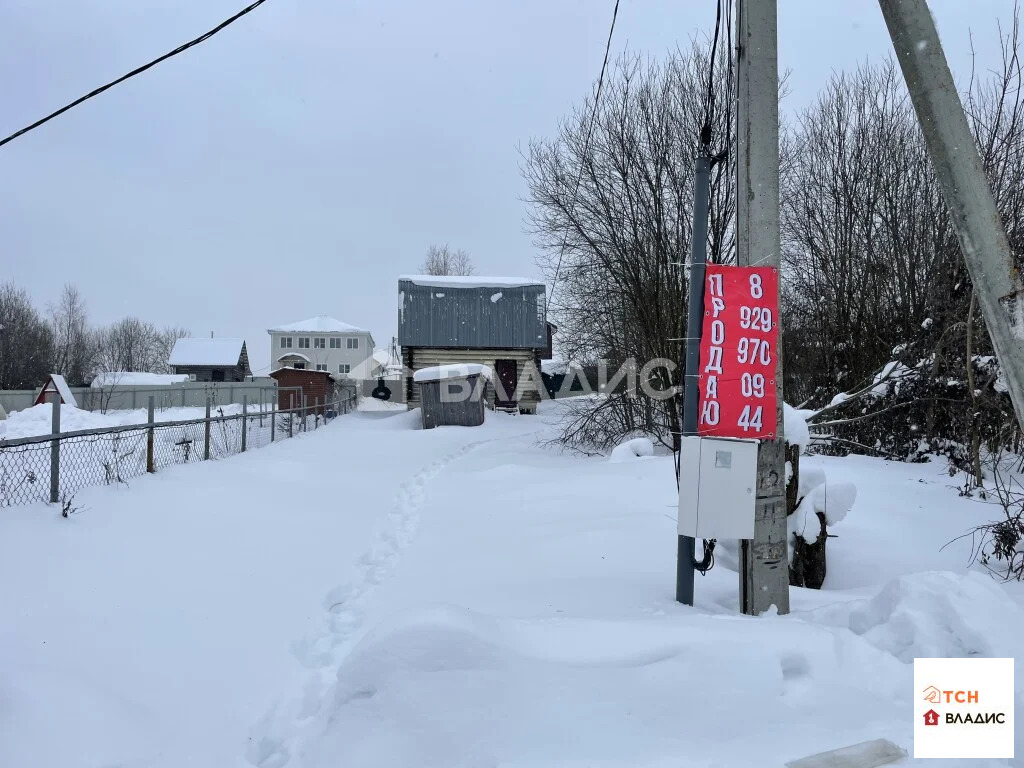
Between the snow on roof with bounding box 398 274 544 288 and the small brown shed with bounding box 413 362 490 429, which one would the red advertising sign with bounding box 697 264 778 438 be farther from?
the snow on roof with bounding box 398 274 544 288

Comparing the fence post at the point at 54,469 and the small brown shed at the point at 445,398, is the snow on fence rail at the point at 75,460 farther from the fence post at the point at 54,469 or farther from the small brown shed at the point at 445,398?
the small brown shed at the point at 445,398

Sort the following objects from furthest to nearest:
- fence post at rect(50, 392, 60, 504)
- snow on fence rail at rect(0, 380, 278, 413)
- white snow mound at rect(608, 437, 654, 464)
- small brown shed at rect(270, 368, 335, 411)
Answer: small brown shed at rect(270, 368, 335, 411), snow on fence rail at rect(0, 380, 278, 413), white snow mound at rect(608, 437, 654, 464), fence post at rect(50, 392, 60, 504)

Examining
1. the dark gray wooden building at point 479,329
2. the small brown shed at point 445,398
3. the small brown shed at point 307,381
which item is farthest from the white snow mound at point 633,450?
the small brown shed at point 307,381

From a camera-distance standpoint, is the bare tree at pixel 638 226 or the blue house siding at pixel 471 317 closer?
the bare tree at pixel 638 226

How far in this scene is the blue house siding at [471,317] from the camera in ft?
91.2

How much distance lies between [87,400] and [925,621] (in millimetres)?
34215

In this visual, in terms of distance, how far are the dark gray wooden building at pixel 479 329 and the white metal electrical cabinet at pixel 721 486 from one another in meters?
23.3

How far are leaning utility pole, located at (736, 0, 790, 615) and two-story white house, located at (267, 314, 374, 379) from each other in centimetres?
6024

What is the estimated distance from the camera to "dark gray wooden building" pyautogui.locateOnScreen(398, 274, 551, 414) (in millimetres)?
27812

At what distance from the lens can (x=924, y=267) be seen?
14.6m

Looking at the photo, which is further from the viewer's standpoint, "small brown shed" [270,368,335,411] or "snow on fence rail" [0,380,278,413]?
"small brown shed" [270,368,335,411]

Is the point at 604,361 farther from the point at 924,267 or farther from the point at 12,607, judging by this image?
the point at 12,607

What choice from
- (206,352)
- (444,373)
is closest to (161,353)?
(206,352)

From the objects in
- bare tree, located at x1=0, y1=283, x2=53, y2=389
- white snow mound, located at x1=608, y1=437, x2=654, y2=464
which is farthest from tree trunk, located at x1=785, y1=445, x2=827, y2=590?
bare tree, located at x1=0, y1=283, x2=53, y2=389
